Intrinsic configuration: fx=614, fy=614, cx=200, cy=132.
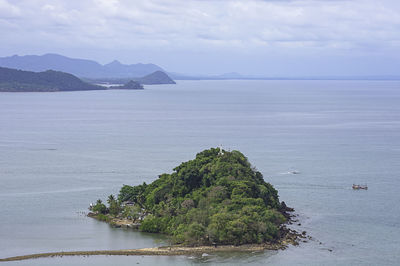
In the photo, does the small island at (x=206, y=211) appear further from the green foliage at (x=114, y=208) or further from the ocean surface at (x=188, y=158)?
the ocean surface at (x=188, y=158)

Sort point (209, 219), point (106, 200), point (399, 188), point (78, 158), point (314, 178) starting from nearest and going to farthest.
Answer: point (209, 219), point (106, 200), point (399, 188), point (314, 178), point (78, 158)

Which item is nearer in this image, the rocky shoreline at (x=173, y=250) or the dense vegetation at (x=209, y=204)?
the rocky shoreline at (x=173, y=250)

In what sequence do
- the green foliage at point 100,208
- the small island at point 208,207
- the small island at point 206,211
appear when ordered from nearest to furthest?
the small island at point 206,211
the small island at point 208,207
the green foliage at point 100,208

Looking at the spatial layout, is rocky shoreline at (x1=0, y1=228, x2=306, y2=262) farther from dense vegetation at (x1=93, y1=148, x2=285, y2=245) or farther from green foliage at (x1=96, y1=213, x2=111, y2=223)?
green foliage at (x1=96, y1=213, x2=111, y2=223)

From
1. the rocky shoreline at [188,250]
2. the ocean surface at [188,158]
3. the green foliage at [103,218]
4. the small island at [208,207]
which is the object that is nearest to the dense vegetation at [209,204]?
the small island at [208,207]

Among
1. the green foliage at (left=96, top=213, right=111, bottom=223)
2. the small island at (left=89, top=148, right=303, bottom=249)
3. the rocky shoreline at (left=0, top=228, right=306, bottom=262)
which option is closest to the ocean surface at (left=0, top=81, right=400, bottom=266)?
the rocky shoreline at (left=0, top=228, right=306, bottom=262)

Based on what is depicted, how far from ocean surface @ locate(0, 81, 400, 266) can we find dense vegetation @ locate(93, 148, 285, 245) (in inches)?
68.7

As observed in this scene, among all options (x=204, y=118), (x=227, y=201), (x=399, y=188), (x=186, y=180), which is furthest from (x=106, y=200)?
(x=204, y=118)

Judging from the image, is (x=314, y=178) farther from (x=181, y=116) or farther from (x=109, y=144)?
(x=181, y=116)

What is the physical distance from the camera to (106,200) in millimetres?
48938

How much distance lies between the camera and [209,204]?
1650 inches

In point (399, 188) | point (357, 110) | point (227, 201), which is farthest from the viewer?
point (357, 110)

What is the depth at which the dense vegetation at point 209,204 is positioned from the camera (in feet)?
124

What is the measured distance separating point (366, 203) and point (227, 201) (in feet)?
41.7
